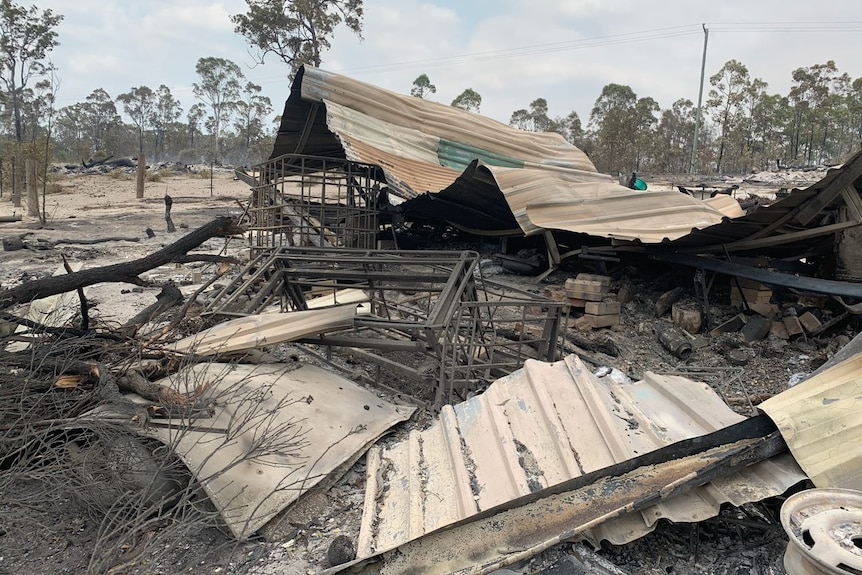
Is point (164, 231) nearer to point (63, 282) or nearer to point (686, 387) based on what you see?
point (63, 282)

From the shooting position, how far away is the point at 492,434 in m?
2.79

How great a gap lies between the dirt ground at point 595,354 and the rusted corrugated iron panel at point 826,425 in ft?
1.02

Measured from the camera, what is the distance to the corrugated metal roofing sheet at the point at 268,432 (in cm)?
262

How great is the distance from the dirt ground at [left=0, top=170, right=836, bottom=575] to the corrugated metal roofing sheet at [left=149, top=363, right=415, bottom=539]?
135 millimetres

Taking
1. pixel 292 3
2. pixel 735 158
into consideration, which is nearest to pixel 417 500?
pixel 292 3

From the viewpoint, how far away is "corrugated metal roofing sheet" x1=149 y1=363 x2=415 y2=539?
8.61ft

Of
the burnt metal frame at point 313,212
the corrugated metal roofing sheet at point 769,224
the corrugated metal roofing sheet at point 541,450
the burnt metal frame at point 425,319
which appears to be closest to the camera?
the corrugated metal roofing sheet at point 541,450

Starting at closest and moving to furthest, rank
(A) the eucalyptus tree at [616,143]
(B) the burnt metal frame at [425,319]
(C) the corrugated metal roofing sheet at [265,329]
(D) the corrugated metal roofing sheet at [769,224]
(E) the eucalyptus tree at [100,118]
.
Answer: (C) the corrugated metal roofing sheet at [265,329], (B) the burnt metal frame at [425,319], (D) the corrugated metal roofing sheet at [769,224], (A) the eucalyptus tree at [616,143], (E) the eucalyptus tree at [100,118]

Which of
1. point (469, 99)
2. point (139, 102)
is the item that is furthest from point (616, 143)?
point (139, 102)

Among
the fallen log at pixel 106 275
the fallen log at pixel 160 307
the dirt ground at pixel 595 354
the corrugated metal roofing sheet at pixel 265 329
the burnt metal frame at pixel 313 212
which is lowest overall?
the dirt ground at pixel 595 354

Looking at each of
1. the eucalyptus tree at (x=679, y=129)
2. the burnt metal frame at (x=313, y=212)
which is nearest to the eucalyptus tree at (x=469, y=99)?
the eucalyptus tree at (x=679, y=129)

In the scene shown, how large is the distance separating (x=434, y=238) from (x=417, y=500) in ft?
30.9

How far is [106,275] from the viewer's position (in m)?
4.15

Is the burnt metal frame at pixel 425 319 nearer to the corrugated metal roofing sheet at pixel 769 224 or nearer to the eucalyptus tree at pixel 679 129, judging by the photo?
the corrugated metal roofing sheet at pixel 769 224
